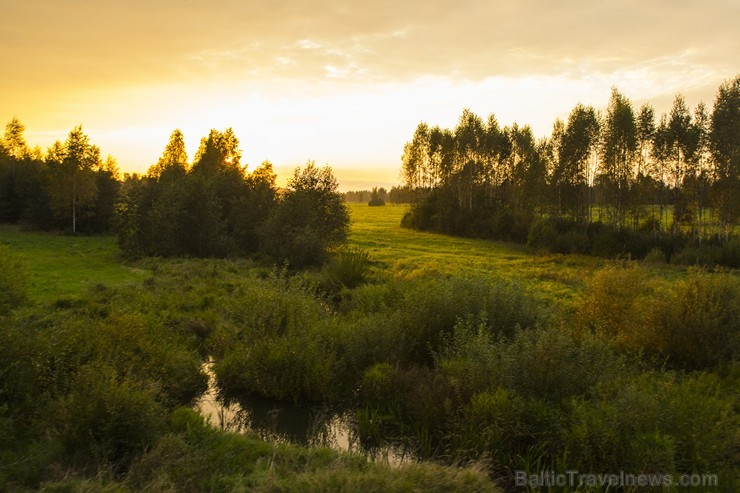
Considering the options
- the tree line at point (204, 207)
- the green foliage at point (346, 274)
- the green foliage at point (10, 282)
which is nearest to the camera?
the green foliage at point (10, 282)

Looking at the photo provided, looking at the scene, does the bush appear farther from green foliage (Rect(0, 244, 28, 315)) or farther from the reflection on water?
green foliage (Rect(0, 244, 28, 315))

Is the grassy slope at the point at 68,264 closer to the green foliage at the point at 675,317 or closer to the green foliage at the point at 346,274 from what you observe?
the green foliage at the point at 346,274

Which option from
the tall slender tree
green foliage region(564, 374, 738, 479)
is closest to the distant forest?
the tall slender tree

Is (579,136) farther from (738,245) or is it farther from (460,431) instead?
(460,431)

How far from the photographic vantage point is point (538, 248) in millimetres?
45469

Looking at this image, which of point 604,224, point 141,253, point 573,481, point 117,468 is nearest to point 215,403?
point 117,468

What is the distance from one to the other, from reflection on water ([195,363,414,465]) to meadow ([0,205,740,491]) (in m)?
0.27

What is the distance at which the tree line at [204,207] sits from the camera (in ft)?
109

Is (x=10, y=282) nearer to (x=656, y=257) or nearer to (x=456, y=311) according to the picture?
(x=456, y=311)

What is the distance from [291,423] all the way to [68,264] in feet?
81.4

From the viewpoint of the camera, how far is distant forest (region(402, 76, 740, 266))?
40.6 m

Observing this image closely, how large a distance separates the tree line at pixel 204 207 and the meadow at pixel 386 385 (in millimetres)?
15914

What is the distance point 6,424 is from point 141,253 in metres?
28.2

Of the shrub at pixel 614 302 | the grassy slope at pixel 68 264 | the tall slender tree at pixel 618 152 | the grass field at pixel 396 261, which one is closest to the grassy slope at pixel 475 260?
the grass field at pixel 396 261
